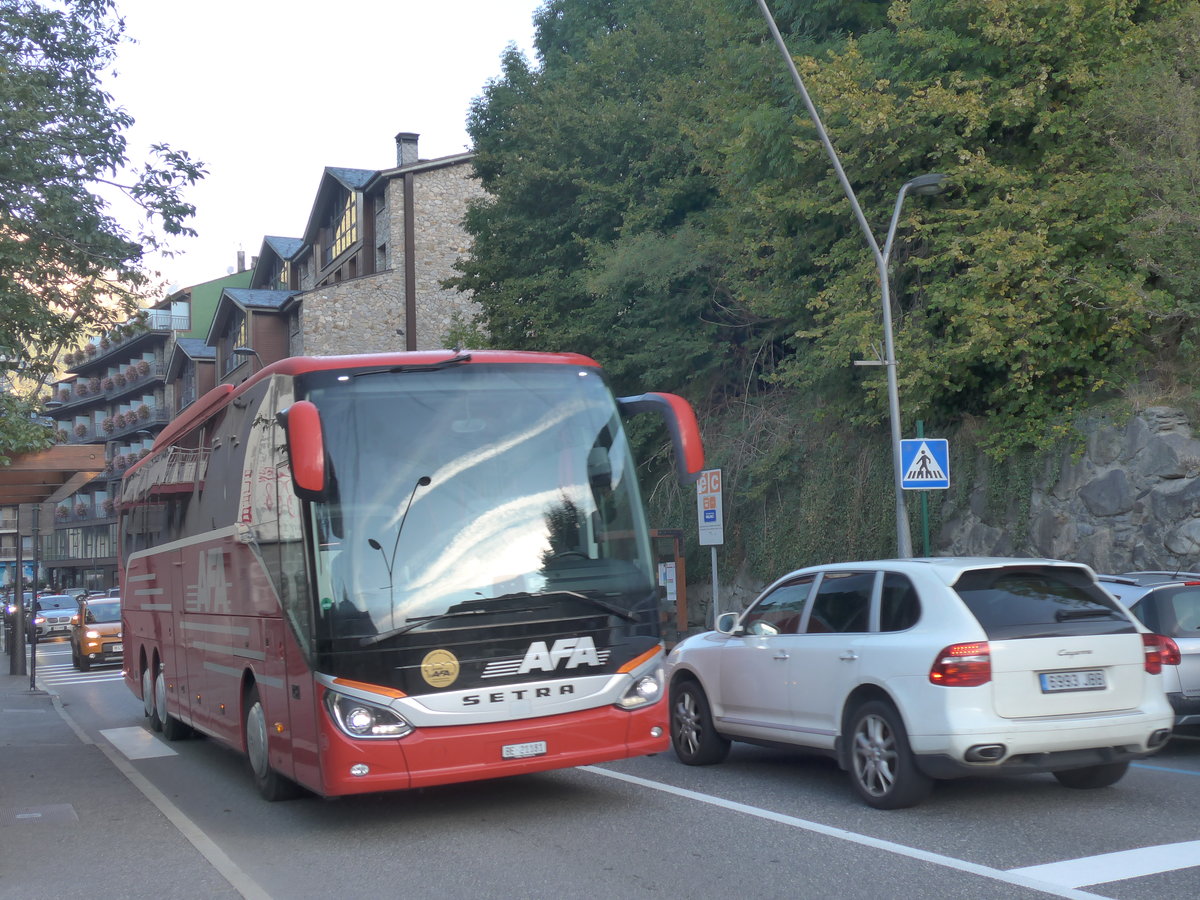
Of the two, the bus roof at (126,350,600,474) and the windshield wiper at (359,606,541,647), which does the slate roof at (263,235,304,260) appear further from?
the windshield wiper at (359,606,541,647)

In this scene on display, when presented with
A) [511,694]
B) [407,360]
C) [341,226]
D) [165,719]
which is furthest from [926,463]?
[341,226]

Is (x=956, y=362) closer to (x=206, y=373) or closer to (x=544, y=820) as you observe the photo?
(x=544, y=820)

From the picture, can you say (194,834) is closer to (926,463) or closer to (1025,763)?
(1025,763)

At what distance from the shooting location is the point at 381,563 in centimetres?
763

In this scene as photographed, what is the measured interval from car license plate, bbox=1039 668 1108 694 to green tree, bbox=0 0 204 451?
32.4 ft

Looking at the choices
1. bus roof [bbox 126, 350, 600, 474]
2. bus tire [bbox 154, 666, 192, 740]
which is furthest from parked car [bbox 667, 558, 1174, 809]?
bus tire [bbox 154, 666, 192, 740]

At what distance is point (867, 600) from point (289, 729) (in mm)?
3959

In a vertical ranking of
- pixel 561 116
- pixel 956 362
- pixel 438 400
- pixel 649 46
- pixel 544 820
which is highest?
pixel 649 46

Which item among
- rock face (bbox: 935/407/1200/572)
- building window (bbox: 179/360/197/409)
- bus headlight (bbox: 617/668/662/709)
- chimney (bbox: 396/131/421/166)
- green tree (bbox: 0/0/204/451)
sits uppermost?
chimney (bbox: 396/131/421/166)

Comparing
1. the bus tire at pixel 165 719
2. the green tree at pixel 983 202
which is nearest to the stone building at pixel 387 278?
the green tree at pixel 983 202

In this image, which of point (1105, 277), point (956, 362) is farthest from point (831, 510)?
point (1105, 277)

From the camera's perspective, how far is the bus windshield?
762 cm

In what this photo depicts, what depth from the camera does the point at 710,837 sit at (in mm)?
7285

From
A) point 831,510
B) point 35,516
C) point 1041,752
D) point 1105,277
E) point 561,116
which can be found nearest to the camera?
point 1041,752
